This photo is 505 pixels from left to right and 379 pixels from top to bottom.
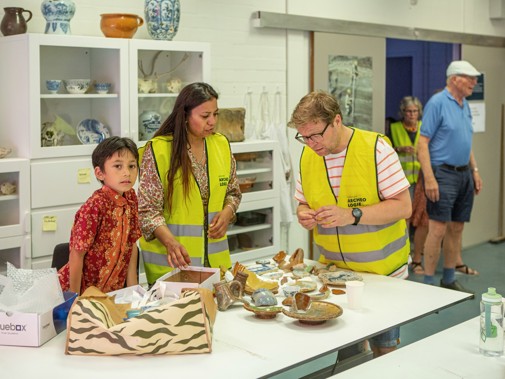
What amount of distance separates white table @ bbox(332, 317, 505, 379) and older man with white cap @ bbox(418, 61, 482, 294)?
3142 mm

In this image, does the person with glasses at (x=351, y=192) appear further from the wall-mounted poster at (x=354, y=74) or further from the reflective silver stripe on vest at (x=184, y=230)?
the wall-mounted poster at (x=354, y=74)

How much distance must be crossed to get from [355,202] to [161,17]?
6.73ft

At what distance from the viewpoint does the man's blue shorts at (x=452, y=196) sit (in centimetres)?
548

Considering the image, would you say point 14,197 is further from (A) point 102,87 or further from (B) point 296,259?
(B) point 296,259

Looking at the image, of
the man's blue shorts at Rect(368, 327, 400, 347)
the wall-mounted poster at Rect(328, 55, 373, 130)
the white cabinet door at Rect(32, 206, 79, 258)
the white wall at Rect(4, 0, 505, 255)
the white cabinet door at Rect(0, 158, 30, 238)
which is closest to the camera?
the man's blue shorts at Rect(368, 327, 400, 347)

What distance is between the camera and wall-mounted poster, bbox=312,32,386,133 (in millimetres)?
5973

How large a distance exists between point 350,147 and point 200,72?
193 cm

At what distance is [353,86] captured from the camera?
6262mm

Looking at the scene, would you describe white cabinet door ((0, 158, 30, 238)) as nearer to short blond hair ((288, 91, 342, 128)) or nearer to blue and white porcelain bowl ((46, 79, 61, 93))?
blue and white porcelain bowl ((46, 79, 61, 93))

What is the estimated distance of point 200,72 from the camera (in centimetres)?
473

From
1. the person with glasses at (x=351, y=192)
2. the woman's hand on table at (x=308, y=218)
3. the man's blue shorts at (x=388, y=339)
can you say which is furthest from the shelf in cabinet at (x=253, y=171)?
the man's blue shorts at (x=388, y=339)

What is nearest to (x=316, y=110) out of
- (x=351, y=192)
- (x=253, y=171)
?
(x=351, y=192)

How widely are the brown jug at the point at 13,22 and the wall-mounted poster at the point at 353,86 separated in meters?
2.80


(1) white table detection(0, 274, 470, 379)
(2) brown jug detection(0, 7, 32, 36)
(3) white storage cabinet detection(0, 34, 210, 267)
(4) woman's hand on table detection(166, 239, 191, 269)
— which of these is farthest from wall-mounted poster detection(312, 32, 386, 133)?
(1) white table detection(0, 274, 470, 379)
